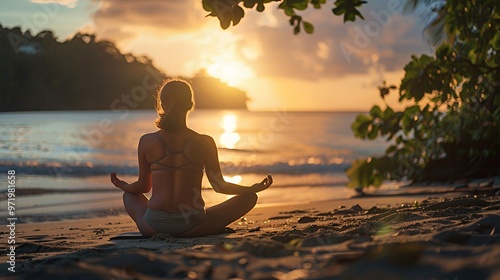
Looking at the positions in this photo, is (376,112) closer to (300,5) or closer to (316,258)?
(300,5)

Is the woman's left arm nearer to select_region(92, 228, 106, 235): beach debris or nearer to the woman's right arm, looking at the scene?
the woman's right arm

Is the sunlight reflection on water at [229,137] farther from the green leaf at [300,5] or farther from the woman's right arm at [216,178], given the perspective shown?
the woman's right arm at [216,178]

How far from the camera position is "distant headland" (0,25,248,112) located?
61.1 meters

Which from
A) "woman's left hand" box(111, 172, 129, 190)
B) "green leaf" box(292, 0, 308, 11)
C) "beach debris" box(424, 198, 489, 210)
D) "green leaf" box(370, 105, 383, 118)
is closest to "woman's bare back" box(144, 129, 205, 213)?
"woman's left hand" box(111, 172, 129, 190)

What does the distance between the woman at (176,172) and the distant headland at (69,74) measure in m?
54.1

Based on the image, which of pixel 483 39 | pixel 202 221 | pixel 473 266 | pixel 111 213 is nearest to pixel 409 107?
pixel 483 39

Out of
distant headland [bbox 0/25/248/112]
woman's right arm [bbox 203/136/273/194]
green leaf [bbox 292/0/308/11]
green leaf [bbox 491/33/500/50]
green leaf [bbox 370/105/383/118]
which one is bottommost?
woman's right arm [bbox 203/136/273/194]

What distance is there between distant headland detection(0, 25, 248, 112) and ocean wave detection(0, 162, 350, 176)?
1596 inches

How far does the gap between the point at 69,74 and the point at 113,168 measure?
179ft

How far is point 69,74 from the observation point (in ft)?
225

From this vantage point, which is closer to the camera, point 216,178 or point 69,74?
point 216,178

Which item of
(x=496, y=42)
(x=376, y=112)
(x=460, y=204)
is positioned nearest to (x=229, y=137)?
(x=376, y=112)

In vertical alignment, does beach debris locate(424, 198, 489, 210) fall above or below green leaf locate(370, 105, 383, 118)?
below

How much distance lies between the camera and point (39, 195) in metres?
10.3
